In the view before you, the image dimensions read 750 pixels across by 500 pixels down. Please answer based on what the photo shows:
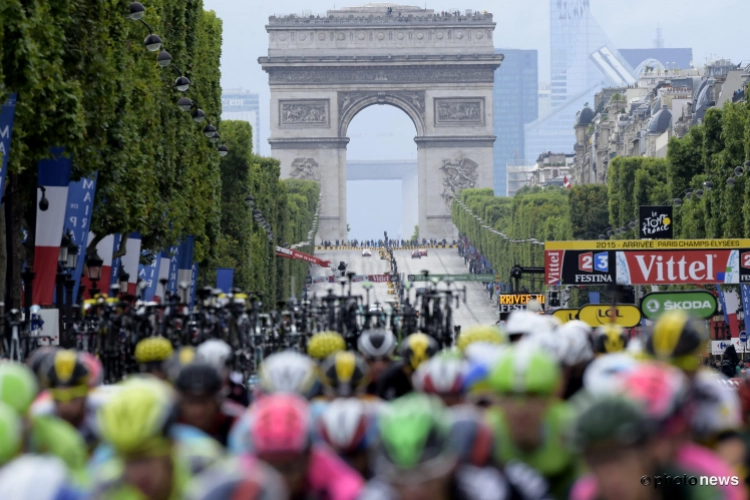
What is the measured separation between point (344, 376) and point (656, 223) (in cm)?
4246

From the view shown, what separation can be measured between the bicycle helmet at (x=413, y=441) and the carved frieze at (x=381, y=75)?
434ft

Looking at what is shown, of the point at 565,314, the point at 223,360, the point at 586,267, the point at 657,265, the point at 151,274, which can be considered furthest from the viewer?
the point at 151,274

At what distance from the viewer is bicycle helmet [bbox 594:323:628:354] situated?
11250 mm

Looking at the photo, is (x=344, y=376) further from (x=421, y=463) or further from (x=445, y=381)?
(x=421, y=463)

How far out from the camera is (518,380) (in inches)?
254

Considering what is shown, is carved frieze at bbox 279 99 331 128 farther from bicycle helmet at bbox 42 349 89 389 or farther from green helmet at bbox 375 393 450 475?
green helmet at bbox 375 393 450 475

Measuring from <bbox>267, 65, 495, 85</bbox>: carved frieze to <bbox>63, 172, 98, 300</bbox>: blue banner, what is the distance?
109 m

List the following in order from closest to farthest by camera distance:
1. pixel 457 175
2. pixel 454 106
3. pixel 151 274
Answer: pixel 151 274, pixel 454 106, pixel 457 175

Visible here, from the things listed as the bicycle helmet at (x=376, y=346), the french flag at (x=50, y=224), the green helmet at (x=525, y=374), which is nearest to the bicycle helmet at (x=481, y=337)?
the bicycle helmet at (x=376, y=346)

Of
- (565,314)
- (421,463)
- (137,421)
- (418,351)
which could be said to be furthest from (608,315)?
(421,463)

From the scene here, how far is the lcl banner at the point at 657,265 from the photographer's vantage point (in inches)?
1363

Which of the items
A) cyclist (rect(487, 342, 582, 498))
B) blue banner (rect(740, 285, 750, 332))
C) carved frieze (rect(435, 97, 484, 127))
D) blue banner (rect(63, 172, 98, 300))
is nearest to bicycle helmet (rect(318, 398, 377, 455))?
cyclist (rect(487, 342, 582, 498))

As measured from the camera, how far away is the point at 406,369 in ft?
36.3

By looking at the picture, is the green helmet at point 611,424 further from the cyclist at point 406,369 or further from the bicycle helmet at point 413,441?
the cyclist at point 406,369
